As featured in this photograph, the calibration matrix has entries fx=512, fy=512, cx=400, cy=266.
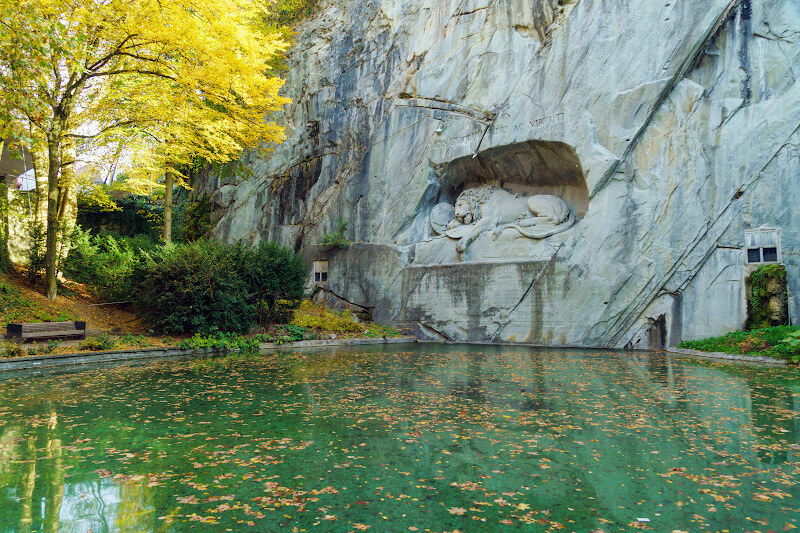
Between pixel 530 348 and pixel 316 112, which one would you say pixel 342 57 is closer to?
pixel 316 112

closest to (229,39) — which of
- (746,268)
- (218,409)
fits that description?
(218,409)

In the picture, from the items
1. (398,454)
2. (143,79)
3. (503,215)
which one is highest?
(143,79)

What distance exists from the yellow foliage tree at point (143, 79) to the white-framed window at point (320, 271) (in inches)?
221

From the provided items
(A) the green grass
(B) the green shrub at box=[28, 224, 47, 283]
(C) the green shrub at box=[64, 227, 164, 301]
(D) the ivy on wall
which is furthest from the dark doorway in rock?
(B) the green shrub at box=[28, 224, 47, 283]

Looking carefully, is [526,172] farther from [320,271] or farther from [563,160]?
[320,271]

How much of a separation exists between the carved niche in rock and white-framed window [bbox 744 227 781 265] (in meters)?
4.49

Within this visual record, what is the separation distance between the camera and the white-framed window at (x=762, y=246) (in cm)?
1171

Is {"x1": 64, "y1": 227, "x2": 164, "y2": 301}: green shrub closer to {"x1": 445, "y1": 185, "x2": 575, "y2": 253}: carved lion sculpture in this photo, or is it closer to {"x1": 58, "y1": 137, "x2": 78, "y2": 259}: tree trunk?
{"x1": 58, "y1": 137, "x2": 78, "y2": 259}: tree trunk

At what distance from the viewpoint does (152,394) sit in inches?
257

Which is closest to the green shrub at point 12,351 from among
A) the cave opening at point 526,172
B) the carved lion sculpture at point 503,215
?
the carved lion sculpture at point 503,215

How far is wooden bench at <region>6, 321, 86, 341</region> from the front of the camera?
31.4 feet

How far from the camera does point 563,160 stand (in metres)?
15.5

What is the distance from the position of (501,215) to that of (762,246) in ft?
24.0

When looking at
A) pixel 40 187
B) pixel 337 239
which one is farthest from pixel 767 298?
pixel 40 187
